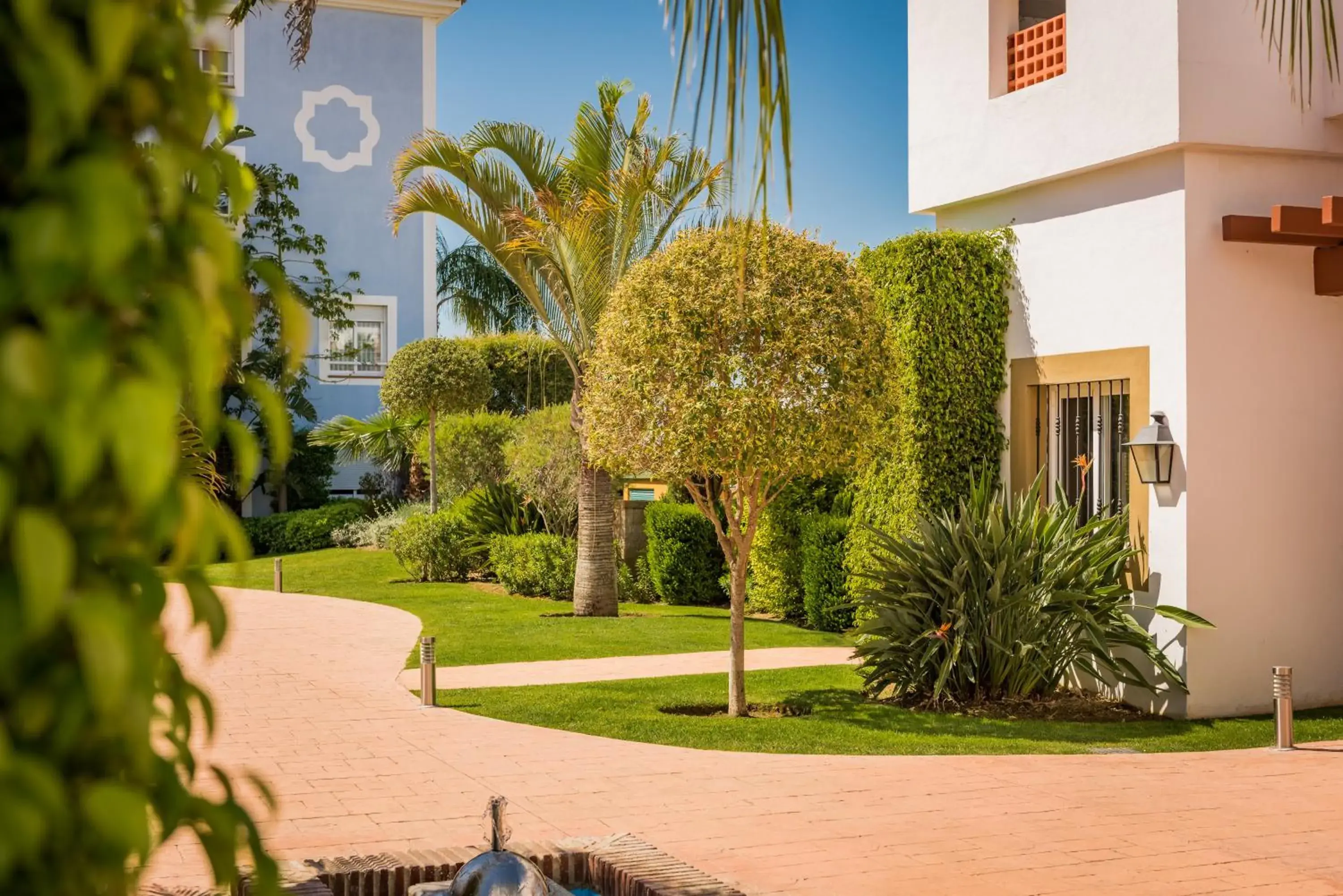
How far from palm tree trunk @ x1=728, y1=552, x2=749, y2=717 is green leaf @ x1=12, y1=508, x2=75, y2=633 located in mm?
9514

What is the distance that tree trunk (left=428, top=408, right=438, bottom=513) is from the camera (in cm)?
2281

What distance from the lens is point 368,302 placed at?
3138cm

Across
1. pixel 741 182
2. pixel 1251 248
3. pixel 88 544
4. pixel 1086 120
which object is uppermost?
pixel 1086 120

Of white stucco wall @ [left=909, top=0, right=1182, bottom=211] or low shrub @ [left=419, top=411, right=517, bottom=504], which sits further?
low shrub @ [left=419, top=411, right=517, bottom=504]

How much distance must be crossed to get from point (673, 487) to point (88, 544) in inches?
742

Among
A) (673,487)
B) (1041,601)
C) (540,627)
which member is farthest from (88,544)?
(673,487)

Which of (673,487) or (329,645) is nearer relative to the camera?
(329,645)

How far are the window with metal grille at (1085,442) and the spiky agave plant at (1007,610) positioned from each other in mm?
580

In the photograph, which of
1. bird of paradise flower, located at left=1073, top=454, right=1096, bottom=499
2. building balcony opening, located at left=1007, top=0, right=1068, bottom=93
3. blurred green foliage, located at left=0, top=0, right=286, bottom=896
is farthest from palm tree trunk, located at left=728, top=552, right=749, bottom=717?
blurred green foliage, located at left=0, top=0, right=286, bottom=896

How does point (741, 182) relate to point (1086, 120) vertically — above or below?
below

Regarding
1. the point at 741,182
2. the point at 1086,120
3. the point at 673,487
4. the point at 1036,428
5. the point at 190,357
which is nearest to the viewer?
the point at 190,357

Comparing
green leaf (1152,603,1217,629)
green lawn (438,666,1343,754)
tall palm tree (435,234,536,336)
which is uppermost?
tall palm tree (435,234,536,336)

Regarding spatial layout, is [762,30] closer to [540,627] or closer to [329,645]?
[329,645]

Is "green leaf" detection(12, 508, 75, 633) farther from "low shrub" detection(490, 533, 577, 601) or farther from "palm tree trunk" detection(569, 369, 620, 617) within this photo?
"low shrub" detection(490, 533, 577, 601)
